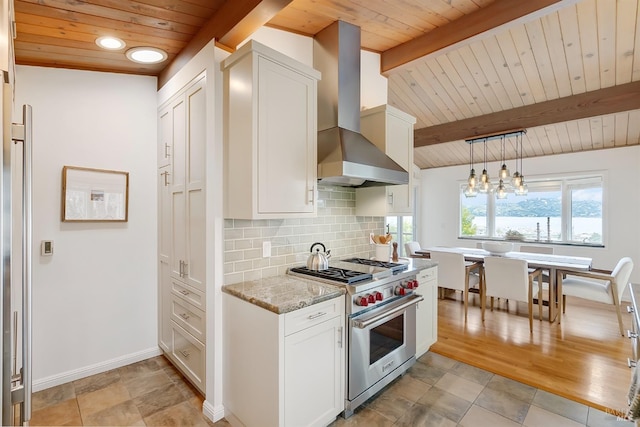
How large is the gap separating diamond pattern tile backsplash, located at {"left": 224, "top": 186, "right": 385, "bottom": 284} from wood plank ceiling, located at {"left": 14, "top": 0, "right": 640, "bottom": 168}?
1305 mm

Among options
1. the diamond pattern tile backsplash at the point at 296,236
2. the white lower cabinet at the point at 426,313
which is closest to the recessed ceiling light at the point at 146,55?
the diamond pattern tile backsplash at the point at 296,236

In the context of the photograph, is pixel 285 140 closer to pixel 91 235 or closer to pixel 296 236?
pixel 296 236

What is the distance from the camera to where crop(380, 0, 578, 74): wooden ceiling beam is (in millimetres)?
2375

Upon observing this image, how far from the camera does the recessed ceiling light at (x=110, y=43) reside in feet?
6.79

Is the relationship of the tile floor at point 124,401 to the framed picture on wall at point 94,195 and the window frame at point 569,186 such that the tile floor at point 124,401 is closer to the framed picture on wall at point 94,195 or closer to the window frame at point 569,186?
the framed picture on wall at point 94,195

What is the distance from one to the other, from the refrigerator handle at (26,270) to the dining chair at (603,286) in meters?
4.86

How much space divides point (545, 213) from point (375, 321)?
18.4ft

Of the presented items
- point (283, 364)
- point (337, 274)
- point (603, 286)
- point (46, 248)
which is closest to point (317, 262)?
point (337, 274)

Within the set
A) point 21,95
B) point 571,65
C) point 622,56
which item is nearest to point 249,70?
point 21,95

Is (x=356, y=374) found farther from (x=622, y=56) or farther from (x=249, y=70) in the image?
(x=622, y=56)

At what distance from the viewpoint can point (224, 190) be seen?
83.6 inches

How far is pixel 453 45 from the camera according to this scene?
9.31 ft

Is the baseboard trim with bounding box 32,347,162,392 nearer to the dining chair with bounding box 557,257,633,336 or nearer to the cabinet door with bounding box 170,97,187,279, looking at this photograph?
the cabinet door with bounding box 170,97,187,279

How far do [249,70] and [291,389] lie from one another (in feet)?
6.19
